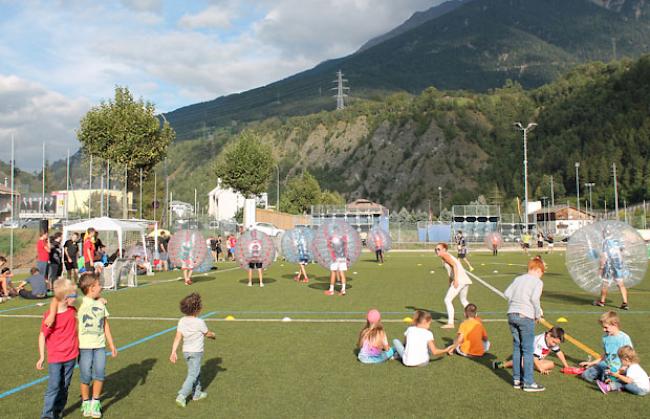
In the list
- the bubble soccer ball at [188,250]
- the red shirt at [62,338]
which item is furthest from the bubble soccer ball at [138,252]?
the red shirt at [62,338]

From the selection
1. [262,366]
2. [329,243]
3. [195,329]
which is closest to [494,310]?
[329,243]

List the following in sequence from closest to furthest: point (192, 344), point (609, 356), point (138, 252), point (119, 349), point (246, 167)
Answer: point (192, 344) → point (609, 356) → point (119, 349) → point (138, 252) → point (246, 167)

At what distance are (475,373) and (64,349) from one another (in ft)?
18.2

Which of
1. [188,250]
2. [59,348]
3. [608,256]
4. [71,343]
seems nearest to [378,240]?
[188,250]

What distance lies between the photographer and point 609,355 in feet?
26.7

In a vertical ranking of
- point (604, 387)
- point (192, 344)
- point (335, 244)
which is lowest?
point (604, 387)

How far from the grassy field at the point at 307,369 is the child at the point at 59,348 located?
0.47m

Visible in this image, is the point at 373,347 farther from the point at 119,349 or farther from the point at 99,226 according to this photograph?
the point at 99,226

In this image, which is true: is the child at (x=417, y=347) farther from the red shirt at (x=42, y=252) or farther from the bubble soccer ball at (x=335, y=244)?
the red shirt at (x=42, y=252)

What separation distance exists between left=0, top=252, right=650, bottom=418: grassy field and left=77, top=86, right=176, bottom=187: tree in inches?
1078

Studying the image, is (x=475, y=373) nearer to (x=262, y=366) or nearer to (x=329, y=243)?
(x=262, y=366)

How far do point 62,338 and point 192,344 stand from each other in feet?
4.87

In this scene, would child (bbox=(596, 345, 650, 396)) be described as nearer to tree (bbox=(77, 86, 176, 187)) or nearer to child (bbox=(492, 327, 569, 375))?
child (bbox=(492, 327, 569, 375))

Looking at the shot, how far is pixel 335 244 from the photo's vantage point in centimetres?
1819
